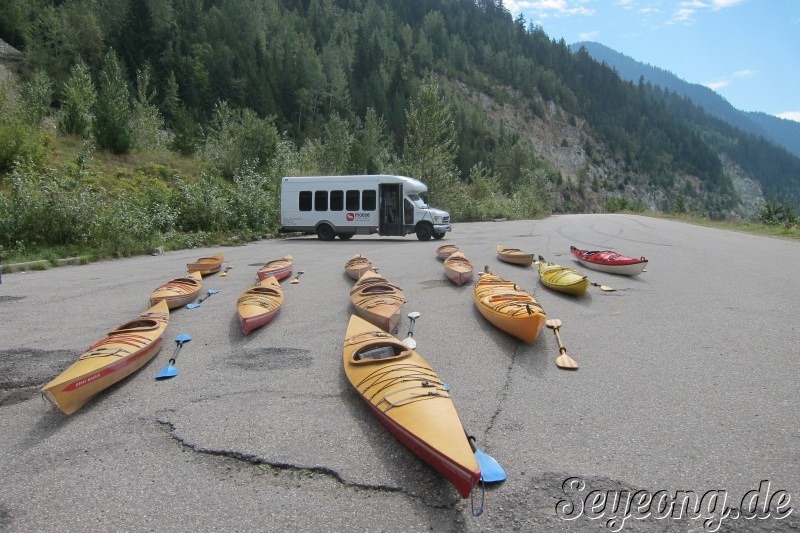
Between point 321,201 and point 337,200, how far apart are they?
747mm

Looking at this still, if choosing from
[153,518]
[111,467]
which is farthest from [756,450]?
[111,467]

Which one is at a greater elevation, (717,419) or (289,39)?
(289,39)

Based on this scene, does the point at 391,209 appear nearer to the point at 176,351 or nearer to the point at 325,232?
the point at 325,232

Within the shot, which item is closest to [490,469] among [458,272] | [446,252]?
[458,272]

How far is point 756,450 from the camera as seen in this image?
3646 millimetres

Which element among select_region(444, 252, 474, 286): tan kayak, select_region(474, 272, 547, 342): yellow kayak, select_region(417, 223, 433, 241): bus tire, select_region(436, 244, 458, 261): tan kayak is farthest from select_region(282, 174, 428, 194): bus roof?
select_region(474, 272, 547, 342): yellow kayak

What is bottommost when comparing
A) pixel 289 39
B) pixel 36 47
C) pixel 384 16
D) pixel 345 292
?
pixel 345 292

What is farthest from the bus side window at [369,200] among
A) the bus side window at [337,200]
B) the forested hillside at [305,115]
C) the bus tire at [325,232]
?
the forested hillside at [305,115]

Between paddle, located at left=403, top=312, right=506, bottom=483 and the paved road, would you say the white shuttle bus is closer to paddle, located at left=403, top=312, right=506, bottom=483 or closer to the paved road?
the paved road

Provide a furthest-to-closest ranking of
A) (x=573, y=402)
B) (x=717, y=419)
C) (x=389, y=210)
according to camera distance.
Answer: (x=389, y=210) < (x=573, y=402) < (x=717, y=419)

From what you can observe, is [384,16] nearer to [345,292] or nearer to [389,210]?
[389,210]

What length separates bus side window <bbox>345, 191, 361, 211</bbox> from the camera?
20.2 meters

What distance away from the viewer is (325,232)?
68.2 ft

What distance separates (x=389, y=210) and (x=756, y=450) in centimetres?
1722
